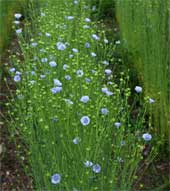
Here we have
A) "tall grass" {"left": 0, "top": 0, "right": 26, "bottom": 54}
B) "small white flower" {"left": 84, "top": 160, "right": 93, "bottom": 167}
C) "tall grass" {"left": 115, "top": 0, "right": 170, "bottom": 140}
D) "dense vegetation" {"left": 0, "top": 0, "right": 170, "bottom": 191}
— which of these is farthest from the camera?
"tall grass" {"left": 0, "top": 0, "right": 26, "bottom": 54}

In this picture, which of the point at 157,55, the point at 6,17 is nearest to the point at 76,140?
the point at 157,55

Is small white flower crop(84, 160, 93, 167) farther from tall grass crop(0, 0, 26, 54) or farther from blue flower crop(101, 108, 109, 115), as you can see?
tall grass crop(0, 0, 26, 54)

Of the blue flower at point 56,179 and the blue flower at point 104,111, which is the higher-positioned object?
the blue flower at point 104,111

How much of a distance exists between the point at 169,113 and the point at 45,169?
97 centimetres

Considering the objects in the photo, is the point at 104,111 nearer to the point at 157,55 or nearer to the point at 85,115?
the point at 85,115

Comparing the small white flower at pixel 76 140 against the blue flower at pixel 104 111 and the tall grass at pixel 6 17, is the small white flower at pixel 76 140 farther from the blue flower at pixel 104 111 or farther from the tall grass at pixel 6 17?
the tall grass at pixel 6 17

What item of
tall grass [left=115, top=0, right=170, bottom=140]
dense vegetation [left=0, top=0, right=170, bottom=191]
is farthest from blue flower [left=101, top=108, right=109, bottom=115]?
tall grass [left=115, top=0, right=170, bottom=140]

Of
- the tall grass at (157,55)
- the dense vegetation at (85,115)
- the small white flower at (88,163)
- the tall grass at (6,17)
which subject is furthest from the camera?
the tall grass at (6,17)

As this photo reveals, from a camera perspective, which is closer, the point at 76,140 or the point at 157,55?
the point at 76,140

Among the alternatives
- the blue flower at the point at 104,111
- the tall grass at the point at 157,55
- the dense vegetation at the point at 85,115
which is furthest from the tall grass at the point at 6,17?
the blue flower at the point at 104,111

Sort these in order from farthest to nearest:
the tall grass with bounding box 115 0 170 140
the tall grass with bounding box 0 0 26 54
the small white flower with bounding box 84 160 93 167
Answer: the tall grass with bounding box 0 0 26 54
the tall grass with bounding box 115 0 170 140
the small white flower with bounding box 84 160 93 167

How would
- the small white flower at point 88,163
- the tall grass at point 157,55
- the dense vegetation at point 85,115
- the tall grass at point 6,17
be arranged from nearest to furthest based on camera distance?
1. the small white flower at point 88,163
2. the dense vegetation at point 85,115
3. the tall grass at point 157,55
4. the tall grass at point 6,17

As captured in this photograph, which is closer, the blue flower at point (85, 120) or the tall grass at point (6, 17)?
the blue flower at point (85, 120)

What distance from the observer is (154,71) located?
10.4 ft
